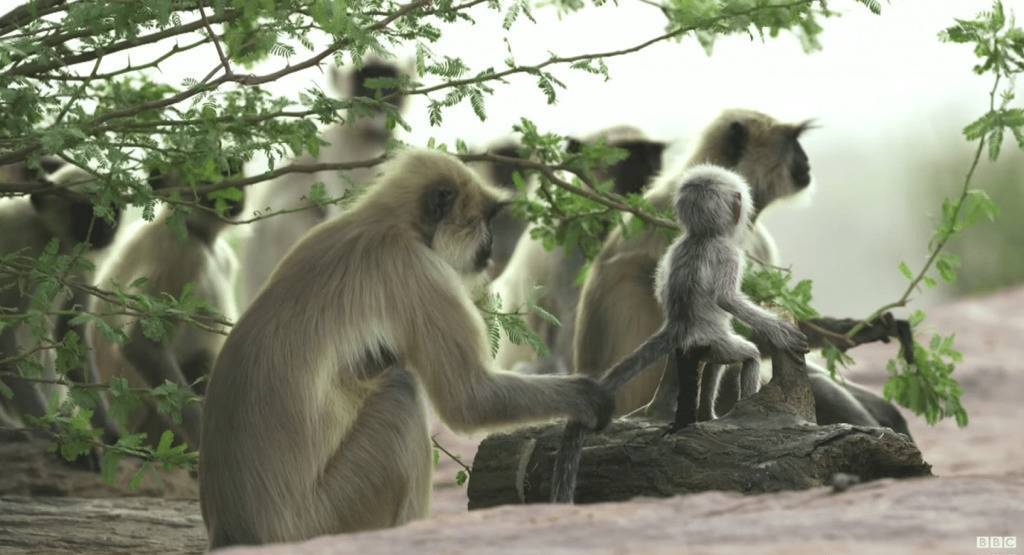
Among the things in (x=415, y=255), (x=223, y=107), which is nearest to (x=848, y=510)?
(x=415, y=255)

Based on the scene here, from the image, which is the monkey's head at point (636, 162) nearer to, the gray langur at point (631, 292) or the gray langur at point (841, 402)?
the gray langur at point (631, 292)

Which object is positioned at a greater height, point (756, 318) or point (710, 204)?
point (710, 204)

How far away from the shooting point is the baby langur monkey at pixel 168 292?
738 centimetres

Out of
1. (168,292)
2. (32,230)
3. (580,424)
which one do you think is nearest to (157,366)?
(168,292)

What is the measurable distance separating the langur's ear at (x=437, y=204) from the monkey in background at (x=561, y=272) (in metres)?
3.36

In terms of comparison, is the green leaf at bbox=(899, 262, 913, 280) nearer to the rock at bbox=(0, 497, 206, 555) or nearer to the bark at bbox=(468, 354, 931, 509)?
the bark at bbox=(468, 354, 931, 509)

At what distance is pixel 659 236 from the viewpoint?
627 centimetres

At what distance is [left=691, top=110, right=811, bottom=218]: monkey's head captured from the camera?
686 cm

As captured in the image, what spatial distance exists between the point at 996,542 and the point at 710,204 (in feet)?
5.26

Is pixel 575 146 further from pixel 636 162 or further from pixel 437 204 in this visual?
pixel 437 204

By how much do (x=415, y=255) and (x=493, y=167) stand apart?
5.53 m

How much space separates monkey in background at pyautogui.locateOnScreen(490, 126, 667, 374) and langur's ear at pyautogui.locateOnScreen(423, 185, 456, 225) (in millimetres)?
3358

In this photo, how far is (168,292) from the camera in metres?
7.49

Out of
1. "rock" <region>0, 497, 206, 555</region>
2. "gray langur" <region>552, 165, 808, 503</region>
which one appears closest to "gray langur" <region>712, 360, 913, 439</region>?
"gray langur" <region>552, 165, 808, 503</region>
